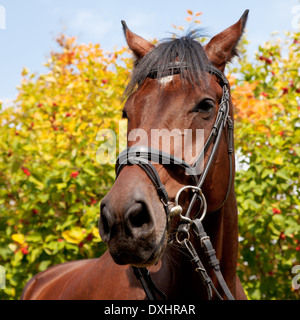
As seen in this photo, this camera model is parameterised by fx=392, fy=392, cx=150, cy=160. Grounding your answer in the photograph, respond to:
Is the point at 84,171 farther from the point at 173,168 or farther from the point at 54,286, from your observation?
the point at 173,168

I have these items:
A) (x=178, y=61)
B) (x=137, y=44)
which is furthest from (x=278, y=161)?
(x=178, y=61)

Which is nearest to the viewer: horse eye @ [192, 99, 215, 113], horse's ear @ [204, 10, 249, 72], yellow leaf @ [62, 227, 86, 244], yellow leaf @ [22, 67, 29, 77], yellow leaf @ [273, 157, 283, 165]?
horse eye @ [192, 99, 215, 113]

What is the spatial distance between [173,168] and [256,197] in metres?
2.61

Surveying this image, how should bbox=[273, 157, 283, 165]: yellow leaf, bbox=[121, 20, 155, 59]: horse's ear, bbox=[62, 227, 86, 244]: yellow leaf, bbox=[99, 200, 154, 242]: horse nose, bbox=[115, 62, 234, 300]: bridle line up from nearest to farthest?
bbox=[99, 200, 154, 242]: horse nose < bbox=[115, 62, 234, 300]: bridle < bbox=[121, 20, 155, 59]: horse's ear < bbox=[62, 227, 86, 244]: yellow leaf < bbox=[273, 157, 283, 165]: yellow leaf

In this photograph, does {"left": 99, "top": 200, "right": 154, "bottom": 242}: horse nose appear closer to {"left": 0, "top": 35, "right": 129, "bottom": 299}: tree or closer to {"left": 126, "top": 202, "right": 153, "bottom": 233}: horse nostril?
{"left": 126, "top": 202, "right": 153, "bottom": 233}: horse nostril

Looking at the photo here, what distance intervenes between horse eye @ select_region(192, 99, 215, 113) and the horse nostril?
646 mm

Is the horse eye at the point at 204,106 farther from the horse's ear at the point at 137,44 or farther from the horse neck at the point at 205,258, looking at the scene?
the horse's ear at the point at 137,44

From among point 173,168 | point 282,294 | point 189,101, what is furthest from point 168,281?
point 282,294

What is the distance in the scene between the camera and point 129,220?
5.14 ft

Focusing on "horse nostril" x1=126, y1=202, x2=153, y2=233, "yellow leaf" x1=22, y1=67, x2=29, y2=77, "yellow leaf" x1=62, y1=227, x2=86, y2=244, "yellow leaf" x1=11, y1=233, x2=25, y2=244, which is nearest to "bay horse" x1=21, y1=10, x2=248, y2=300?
"horse nostril" x1=126, y1=202, x2=153, y2=233

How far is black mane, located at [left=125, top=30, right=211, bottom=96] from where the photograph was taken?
2.05m

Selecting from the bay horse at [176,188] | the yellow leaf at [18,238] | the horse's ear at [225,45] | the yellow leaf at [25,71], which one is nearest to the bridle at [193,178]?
the bay horse at [176,188]

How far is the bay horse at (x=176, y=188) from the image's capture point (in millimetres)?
1617

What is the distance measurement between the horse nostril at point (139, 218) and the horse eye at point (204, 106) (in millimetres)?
646
